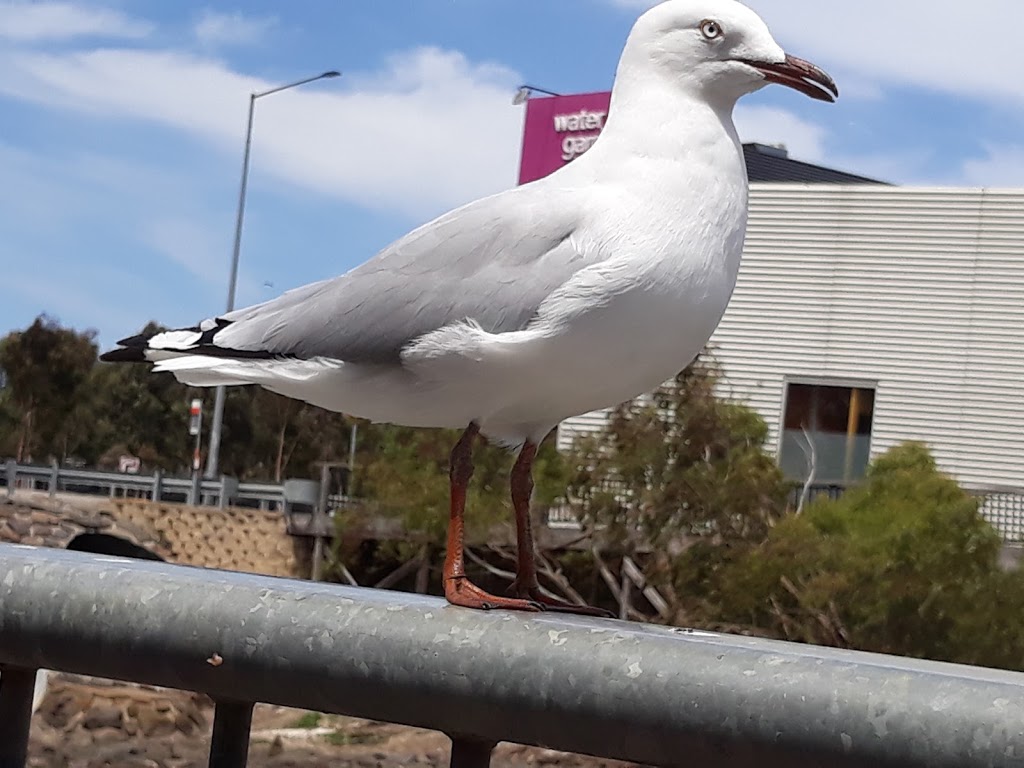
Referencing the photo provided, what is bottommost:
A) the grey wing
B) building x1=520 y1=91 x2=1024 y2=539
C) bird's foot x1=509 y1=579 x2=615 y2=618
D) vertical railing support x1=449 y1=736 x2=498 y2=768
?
vertical railing support x1=449 y1=736 x2=498 y2=768

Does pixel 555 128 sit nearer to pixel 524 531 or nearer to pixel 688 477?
pixel 688 477

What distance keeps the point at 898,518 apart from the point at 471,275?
14841 millimetres

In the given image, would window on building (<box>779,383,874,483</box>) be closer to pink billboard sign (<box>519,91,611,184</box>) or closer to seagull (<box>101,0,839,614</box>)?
pink billboard sign (<box>519,91,611,184</box>)

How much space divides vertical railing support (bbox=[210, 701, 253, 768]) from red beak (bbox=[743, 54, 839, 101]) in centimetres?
168

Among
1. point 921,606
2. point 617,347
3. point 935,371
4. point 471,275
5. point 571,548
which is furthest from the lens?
point 935,371

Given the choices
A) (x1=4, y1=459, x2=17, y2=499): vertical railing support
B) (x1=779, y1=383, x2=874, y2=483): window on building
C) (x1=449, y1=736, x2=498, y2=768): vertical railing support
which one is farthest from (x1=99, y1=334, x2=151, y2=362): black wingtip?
(x1=4, y1=459, x2=17, y2=499): vertical railing support

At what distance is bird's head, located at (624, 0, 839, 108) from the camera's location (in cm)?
271

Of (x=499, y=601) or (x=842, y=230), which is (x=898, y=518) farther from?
(x=499, y=601)

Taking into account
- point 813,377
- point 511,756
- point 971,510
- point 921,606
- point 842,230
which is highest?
point 842,230

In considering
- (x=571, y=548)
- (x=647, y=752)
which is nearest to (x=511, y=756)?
(x=571, y=548)

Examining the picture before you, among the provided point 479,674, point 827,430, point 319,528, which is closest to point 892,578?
point 827,430

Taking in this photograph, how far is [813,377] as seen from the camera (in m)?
25.0

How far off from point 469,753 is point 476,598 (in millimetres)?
929

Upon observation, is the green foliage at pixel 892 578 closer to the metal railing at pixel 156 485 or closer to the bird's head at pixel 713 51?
the bird's head at pixel 713 51
